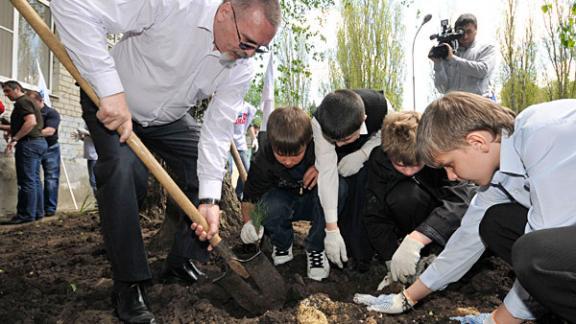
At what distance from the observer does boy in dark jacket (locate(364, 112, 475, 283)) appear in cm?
222

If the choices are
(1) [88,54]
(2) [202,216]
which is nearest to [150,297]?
(2) [202,216]

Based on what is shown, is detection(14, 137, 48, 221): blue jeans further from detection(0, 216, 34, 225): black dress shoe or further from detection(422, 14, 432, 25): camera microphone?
detection(422, 14, 432, 25): camera microphone

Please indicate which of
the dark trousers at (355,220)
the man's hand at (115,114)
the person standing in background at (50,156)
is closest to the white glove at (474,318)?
the dark trousers at (355,220)

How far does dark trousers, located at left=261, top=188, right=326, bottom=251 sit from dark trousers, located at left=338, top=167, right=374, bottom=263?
0.55 ft

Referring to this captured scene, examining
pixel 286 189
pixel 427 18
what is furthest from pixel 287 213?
pixel 427 18

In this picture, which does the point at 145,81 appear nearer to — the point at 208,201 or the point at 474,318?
the point at 208,201

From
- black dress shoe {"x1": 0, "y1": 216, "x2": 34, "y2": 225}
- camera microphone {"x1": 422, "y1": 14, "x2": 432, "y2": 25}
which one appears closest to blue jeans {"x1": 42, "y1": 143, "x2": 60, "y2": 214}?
black dress shoe {"x1": 0, "y1": 216, "x2": 34, "y2": 225}

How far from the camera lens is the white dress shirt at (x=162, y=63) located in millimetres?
1766

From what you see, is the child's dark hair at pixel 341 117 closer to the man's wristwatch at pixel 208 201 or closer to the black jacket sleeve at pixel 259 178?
the black jacket sleeve at pixel 259 178

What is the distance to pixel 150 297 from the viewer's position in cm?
218

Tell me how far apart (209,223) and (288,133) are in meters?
0.70

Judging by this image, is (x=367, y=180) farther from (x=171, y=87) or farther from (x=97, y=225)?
(x=97, y=225)

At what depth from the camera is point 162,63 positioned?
2.05 m

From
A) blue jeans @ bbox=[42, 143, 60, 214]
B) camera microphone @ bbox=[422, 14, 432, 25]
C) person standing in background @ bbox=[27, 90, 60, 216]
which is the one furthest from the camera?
camera microphone @ bbox=[422, 14, 432, 25]
